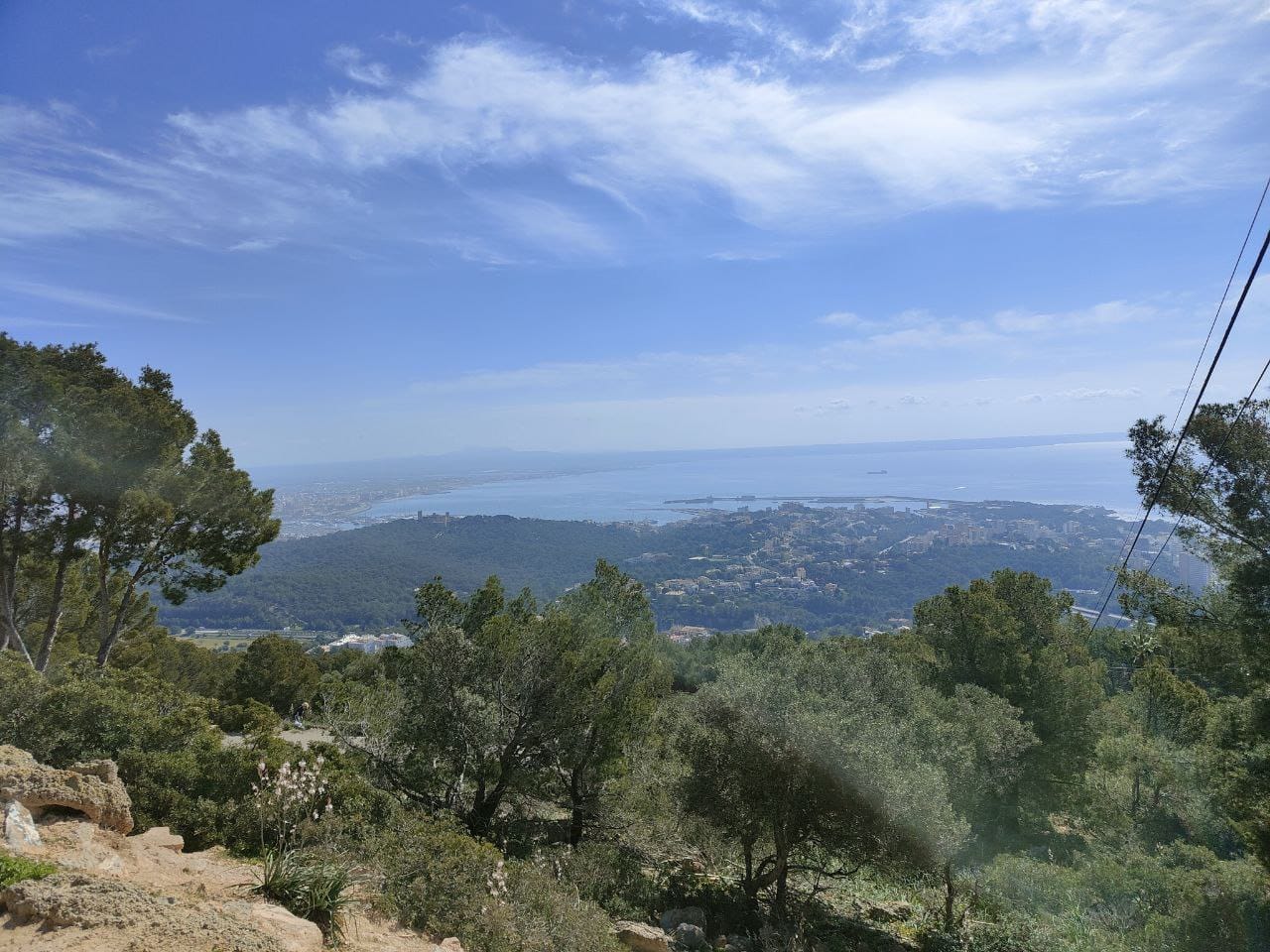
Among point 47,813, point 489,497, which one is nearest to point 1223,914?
point 47,813

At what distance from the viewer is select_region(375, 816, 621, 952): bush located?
4.80m

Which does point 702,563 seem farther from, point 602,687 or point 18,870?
point 18,870

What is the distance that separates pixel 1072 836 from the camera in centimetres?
1617

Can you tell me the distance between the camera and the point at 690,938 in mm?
7703

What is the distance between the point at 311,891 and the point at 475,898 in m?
1.36

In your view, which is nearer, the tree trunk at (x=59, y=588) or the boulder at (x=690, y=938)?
the boulder at (x=690, y=938)

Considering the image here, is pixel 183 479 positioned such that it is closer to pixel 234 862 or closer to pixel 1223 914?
pixel 234 862

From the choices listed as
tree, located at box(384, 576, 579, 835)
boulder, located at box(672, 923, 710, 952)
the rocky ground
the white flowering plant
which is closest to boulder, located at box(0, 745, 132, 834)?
the rocky ground

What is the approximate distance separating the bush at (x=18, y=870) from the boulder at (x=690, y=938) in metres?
6.42

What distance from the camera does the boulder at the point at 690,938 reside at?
756 centimetres

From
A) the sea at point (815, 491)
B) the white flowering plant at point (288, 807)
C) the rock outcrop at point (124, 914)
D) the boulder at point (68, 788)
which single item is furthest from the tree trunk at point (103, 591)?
the sea at point (815, 491)

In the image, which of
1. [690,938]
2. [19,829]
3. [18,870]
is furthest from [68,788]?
[690,938]

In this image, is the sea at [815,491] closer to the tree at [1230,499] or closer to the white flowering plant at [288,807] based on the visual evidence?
the tree at [1230,499]

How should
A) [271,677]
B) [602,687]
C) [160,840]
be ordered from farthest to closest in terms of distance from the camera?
[271,677] → [602,687] → [160,840]
